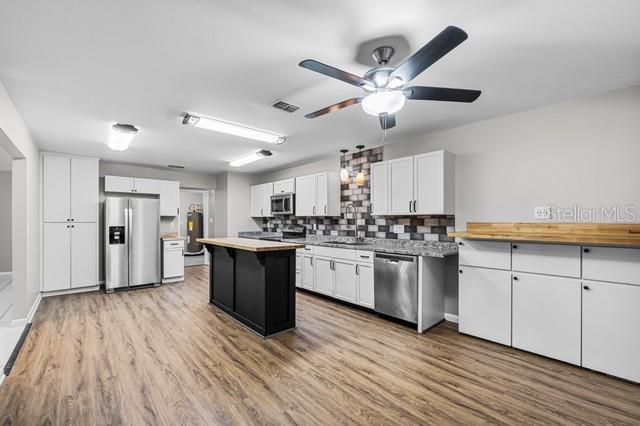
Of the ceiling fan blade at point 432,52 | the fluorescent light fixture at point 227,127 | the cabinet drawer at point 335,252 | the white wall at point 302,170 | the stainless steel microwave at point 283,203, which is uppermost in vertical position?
the fluorescent light fixture at point 227,127

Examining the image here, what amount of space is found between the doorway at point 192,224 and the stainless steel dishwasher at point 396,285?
6199 millimetres

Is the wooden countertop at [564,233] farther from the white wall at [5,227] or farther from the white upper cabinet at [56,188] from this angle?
the white wall at [5,227]

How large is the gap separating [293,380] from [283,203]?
396cm

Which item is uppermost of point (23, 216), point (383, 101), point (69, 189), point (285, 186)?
point (383, 101)

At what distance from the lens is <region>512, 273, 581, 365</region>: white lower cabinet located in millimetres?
2539

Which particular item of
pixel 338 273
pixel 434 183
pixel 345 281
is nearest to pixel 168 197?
pixel 338 273

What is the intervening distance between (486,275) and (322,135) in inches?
103

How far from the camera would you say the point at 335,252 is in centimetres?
440

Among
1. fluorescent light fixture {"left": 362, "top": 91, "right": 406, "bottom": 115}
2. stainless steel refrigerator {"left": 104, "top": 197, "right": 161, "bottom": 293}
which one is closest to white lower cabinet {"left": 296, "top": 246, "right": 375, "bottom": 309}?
fluorescent light fixture {"left": 362, "top": 91, "right": 406, "bottom": 115}

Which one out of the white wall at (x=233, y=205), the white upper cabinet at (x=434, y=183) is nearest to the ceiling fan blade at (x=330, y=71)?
the white upper cabinet at (x=434, y=183)

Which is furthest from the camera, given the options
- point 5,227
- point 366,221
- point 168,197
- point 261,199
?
point 261,199

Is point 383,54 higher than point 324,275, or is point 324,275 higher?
point 383,54

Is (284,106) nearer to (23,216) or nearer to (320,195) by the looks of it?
(320,195)

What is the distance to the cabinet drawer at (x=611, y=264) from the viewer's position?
2295 millimetres
